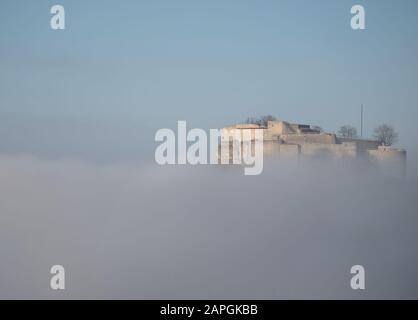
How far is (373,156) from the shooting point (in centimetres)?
2600
